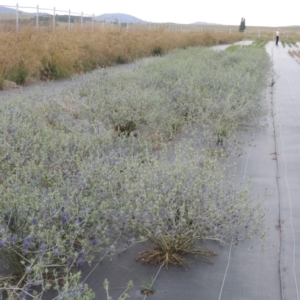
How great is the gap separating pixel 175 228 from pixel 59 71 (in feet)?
33.9

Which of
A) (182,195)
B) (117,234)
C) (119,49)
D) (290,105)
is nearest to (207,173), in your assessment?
(182,195)

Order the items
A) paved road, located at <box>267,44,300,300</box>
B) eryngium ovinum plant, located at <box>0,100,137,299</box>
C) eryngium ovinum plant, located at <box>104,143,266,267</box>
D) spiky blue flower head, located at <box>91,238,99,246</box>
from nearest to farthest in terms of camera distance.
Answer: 1. eryngium ovinum plant, located at <box>0,100,137,299</box>
2. spiky blue flower head, located at <box>91,238,99,246</box>
3. eryngium ovinum plant, located at <box>104,143,266,267</box>
4. paved road, located at <box>267,44,300,300</box>

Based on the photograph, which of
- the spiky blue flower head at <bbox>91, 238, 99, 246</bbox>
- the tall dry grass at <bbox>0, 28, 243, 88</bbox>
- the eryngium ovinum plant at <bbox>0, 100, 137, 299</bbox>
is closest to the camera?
the eryngium ovinum plant at <bbox>0, 100, 137, 299</bbox>

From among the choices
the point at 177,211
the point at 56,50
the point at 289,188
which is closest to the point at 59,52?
the point at 56,50

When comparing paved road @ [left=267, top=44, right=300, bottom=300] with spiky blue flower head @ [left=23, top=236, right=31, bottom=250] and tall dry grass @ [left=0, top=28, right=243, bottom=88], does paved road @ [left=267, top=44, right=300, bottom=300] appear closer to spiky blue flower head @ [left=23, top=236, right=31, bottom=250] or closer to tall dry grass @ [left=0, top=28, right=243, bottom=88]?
spiky blue flower head @ [left=23, top=236, right=31, bottom=250]

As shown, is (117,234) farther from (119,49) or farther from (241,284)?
(119,49)

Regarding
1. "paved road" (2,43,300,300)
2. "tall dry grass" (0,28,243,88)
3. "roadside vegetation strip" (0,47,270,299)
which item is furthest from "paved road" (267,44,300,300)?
"tall dry grass" (0,28,243,88)

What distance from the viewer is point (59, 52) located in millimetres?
13258

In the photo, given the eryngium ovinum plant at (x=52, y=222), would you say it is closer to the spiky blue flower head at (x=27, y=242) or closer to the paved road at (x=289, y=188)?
the spiky blue flower head at (x=27, y=242)

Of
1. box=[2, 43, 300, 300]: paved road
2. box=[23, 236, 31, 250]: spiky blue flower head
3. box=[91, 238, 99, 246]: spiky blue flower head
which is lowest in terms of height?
box=[2, 43, 300, 300]: paved road

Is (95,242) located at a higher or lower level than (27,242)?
lower

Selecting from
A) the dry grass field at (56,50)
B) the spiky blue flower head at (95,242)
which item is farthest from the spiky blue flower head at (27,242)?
the dry grass field at (56,50)

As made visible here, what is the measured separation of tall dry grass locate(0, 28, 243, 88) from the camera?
38.0 ft

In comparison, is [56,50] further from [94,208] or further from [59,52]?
[94,208]
